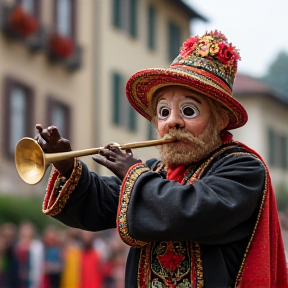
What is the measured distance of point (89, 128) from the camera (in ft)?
83.6

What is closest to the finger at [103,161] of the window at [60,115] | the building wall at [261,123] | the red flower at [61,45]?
the red flower at [61,45]

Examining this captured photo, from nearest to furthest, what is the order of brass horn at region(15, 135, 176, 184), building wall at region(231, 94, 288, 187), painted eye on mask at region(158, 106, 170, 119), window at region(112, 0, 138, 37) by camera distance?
brass horn at region(15, 135, 176, 184)
painted eye on mask at region(158, 106, 170, 119)
window at region(112, 0, 138, 37)
building wall at region(231, 94, 288, 187)

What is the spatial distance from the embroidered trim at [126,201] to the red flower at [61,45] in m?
19.0

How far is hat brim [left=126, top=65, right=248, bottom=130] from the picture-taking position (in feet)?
16.3

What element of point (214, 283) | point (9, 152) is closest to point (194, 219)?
point (214, 283)

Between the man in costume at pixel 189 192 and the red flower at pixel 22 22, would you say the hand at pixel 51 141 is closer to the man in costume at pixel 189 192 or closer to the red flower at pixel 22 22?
the man in costume at pixel 189 192

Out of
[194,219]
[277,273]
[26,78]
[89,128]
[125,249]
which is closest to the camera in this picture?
[194,219]

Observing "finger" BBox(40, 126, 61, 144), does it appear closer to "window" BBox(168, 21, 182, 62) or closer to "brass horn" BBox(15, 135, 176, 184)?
"brass horn" BBox(15, 135, 176, 184)

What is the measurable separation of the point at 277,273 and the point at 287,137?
128ft

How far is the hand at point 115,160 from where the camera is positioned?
4863 mm

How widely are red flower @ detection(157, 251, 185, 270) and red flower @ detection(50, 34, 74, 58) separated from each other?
18992mm

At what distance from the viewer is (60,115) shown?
2470 cm

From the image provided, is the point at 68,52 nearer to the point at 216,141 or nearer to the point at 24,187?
the point at 24,187

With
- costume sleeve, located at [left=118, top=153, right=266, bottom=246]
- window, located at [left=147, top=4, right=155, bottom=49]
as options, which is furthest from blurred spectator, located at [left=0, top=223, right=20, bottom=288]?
window, located at [left=147, top=4, right=155, bottom=49]
